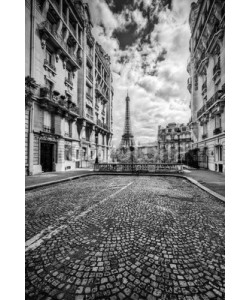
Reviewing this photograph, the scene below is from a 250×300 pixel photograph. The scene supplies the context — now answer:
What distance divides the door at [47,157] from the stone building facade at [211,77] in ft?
61.5

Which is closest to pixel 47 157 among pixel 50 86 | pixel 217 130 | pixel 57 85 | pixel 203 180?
pixel 50 86

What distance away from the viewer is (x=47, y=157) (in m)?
15.1

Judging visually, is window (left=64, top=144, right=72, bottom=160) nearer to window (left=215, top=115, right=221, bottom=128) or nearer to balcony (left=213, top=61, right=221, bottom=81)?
window (left=215, top=115, right=221, bottom=128)

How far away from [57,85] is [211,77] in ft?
62.1


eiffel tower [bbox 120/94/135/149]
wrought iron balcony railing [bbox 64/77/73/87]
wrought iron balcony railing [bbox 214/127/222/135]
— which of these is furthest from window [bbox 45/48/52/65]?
eiffel tower [bbox 120/94/135/149]

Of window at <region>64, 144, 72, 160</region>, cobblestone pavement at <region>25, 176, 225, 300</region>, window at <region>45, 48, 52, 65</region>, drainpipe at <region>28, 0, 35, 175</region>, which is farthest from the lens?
window at <region>64, 144, 72, 160</region>

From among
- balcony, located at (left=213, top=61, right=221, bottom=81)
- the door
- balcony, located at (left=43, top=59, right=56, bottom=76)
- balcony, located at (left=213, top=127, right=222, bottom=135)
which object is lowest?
the door

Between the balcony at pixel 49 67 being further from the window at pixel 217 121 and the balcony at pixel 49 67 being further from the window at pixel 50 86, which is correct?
the window at pixel 217 121

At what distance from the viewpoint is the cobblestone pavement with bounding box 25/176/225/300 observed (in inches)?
65.1

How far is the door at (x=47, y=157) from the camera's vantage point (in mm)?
14602

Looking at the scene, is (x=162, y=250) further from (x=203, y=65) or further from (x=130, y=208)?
(x=203, y=65)

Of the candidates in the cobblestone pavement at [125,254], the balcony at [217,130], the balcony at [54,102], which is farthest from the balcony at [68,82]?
the balcony at [217,130]

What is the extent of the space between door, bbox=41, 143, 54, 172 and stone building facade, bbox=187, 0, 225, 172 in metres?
18.7

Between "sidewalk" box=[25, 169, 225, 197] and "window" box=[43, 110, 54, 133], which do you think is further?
"window" box=[43, 110, 54, 133]
